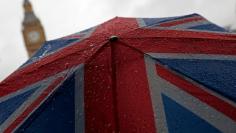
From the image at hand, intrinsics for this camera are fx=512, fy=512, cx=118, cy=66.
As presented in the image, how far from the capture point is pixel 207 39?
10.6 feet

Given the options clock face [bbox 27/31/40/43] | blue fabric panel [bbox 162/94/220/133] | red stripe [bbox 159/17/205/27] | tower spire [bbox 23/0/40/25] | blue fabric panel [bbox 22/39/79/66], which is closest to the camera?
blue fabric panel [bbox 162/94/220/133]

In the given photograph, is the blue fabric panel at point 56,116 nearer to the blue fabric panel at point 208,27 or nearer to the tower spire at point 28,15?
the blue fabric panel at point 208,27

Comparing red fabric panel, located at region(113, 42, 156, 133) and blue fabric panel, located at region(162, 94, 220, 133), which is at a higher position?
red fabric panel, located at region(113, 42, 156, 133)

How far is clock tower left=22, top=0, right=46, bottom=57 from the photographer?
3719 centimetres

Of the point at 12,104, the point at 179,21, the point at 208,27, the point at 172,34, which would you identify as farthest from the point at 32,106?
the point at 208,27

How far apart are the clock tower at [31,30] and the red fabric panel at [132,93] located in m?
34.7

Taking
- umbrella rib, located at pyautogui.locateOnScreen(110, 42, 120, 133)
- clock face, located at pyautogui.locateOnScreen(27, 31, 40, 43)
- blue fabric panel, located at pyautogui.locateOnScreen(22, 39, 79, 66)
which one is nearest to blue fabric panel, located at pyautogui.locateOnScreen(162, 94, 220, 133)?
umbrella rib, located at pyautogui.locateOnScreen(110, 42, 120, 133)

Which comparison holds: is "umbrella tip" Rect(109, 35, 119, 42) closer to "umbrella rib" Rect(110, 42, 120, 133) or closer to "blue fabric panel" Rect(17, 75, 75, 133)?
"umbrella rib" Rect(110, 42, 120, 133)

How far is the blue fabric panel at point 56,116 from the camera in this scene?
2748 mm

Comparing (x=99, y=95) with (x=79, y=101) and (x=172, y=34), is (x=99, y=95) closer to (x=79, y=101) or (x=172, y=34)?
(x=79, y=101)

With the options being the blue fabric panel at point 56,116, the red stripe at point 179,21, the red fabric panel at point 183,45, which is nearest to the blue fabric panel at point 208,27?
the red stripe at point 179,21

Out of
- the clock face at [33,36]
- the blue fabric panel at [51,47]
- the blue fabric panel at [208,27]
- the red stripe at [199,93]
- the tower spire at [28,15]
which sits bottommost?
the clock face at [33,36]

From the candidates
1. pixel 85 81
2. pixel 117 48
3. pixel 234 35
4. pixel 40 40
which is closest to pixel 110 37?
pixel 117 48

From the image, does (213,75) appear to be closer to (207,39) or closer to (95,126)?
(207,39)
